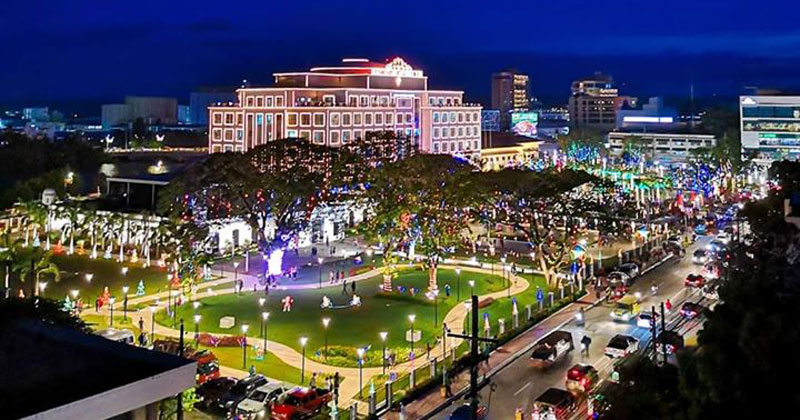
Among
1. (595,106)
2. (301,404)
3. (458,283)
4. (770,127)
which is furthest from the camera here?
(595,106)

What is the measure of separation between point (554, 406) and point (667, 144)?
84.7 metres

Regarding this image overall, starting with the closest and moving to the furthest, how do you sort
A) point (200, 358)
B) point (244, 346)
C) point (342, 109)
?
point (200, 358), point (244, 346), point (342, 109)

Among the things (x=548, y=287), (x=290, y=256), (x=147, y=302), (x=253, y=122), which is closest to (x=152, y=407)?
(x=147, y=302)

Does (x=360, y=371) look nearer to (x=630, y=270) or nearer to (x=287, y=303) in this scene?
(x=287, y=303)

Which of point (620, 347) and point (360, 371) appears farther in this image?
point (620, 347)

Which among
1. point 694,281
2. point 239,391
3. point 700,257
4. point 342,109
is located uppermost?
point 342,109

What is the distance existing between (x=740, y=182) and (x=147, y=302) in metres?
67.8

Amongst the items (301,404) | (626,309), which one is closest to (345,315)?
(301,404)

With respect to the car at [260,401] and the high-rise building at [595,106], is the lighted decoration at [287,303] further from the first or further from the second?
the high-rise building at [595,106]

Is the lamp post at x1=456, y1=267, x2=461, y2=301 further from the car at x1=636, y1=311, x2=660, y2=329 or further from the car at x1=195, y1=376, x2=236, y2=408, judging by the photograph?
the car at x1=195, y1=376, x2=236, y2=408

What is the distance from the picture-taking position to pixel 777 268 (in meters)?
20.1

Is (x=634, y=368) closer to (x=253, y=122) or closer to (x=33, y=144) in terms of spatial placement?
(x=253, y=122)

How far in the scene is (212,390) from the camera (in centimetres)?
2014

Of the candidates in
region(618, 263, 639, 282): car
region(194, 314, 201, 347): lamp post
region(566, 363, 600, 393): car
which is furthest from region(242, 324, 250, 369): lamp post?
region(618, 263, 639, 282): car
